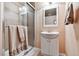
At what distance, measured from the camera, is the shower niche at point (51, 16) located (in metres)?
1.30

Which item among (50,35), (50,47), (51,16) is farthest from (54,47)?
(51,16)

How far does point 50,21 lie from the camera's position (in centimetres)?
131

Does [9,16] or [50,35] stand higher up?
[9,16]

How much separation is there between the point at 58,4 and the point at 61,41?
44 cm

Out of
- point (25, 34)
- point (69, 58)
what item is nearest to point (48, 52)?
point (69, 58)

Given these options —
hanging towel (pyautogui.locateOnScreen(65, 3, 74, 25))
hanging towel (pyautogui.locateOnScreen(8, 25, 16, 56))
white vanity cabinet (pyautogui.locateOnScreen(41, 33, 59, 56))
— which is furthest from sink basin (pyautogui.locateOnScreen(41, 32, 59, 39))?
hanging towel (pyautogui.locateOnScreen(8, 25, 16, 56))

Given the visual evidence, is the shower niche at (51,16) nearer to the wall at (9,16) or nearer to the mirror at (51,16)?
the mirror at (51,16)

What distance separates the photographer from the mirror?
1.30m

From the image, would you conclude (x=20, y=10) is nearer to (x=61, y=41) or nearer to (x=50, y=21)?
(x=50, y=21)

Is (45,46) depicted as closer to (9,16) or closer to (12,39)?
(12,39)

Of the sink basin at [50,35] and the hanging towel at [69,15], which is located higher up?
the hanging towel at [69,15]

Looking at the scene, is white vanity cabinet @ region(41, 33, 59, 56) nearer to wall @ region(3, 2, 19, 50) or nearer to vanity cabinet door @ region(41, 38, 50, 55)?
vanity cabinet door @ region(41, 38, 50, 55)

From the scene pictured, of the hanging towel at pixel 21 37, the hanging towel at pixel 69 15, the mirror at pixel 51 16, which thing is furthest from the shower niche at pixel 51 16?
the hanging towel at pixel 21 37

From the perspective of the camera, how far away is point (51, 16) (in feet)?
4.33
